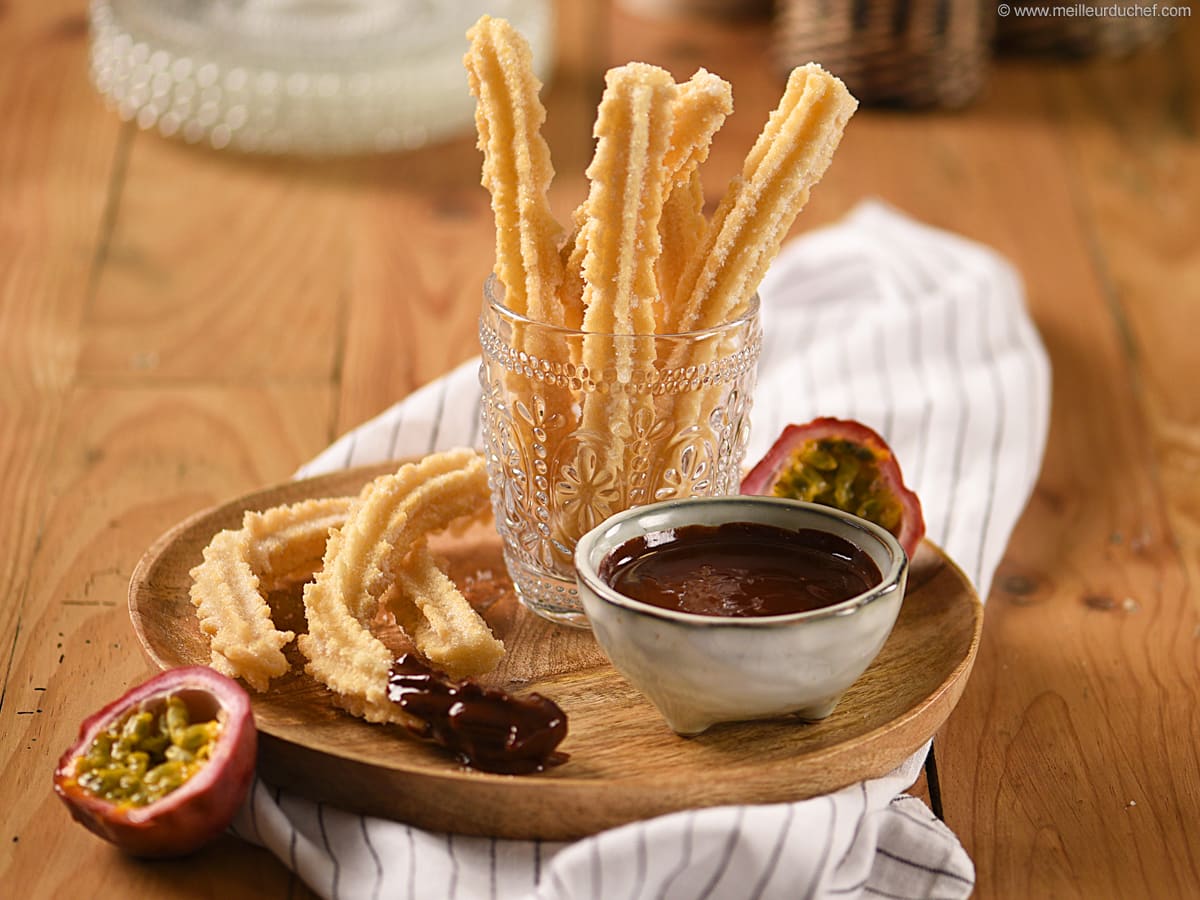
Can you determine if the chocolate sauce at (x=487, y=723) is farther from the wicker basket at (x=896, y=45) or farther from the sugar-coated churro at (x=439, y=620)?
the wicker basket at (x=896, y=45)

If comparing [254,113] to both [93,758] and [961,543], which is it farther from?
[93,758]

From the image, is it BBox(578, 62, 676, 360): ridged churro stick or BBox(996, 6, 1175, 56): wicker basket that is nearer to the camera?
BBox(578, 62, 676, 360): ridged churro stick

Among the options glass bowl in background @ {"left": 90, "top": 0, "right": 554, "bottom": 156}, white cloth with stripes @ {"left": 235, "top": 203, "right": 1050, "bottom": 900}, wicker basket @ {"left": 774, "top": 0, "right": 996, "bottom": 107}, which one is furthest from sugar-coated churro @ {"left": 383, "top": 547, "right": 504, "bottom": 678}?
wicker basket @ {"left": 774, "top": 0, "right": 996, "bottom": 107}

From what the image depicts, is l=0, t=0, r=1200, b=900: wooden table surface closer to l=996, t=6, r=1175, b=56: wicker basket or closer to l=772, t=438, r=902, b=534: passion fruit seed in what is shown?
l=996, t=6, r=1175, b=56: wicker basket

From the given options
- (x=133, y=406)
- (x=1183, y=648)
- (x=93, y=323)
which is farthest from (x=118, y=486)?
(x=1183, y=648)

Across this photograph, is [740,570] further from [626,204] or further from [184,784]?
[184,784]

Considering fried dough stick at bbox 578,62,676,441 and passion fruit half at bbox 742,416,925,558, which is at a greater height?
fried dough stick at bbox 578,62,676,441
